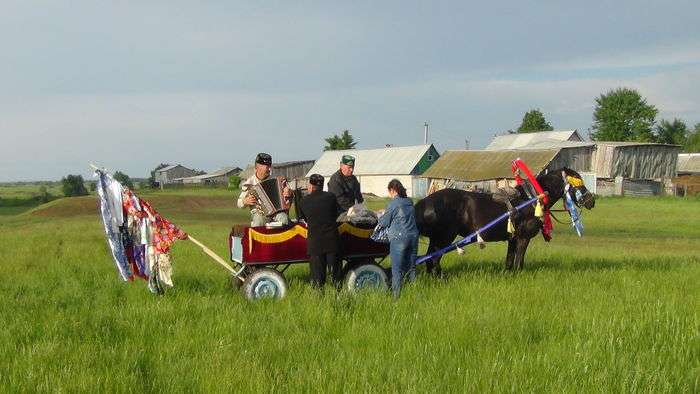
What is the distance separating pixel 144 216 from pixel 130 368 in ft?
11.1

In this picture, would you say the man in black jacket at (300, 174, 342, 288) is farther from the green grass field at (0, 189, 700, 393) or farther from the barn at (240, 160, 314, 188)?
the barn at (240, 160, 314, 188)

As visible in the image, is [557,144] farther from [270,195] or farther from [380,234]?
[270,195]

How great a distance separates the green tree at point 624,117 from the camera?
88.2 meters

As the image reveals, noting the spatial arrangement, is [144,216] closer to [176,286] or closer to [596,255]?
[176,286]

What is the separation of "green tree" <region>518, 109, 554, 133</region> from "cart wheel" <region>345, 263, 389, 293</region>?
98.3 m

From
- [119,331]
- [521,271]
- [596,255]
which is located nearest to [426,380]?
[119,331]

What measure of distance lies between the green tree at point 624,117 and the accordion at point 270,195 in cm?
8760

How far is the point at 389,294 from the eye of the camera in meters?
8.24

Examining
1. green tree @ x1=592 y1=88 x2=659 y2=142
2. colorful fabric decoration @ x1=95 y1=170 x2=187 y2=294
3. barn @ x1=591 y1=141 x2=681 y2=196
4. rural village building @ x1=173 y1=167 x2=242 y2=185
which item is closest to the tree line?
green tree @ x1=592 y1=88 x2=659 y2=142

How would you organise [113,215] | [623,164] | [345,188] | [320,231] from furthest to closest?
1. [623,164]
2. [345,188]
3. [320,231]
4. [113,215]

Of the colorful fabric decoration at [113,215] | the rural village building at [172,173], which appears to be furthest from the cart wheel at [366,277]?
the rural village building at [172,173]

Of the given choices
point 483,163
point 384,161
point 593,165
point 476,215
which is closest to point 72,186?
point 384,161

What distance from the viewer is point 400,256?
874 cm

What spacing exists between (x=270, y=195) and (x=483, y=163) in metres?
46.1
